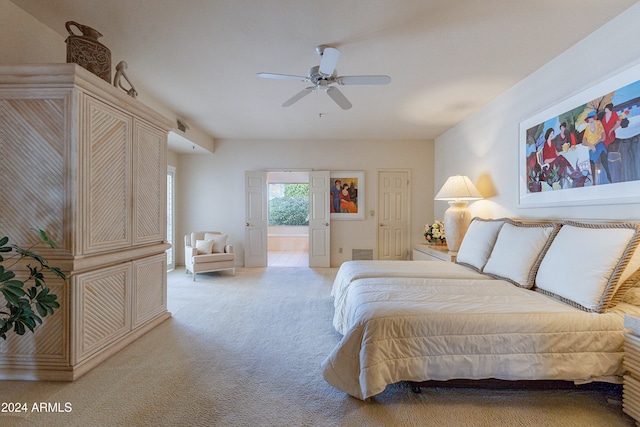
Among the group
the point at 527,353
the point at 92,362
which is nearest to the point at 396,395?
the point at 527,353

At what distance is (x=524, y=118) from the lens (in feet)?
10.2

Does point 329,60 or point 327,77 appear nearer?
point 329,60

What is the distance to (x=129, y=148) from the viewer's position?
2.42 metres

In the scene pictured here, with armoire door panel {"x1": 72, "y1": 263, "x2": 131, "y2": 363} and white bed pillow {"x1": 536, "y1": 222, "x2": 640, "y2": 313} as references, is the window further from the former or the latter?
white bed pillow {"x1": 536, "y1": 222, "x2": 640, "y2": 313}

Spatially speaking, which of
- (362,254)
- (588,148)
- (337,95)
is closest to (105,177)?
(337,95)

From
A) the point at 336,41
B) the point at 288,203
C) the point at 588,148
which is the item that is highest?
the point at 336,41

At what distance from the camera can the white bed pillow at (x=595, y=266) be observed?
1.73 metres

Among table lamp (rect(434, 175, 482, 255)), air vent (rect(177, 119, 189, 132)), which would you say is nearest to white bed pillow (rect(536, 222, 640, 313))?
table lamp (rect(434, 175, 482, 255))

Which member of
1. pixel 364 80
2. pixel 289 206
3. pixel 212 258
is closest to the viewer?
pixel 364 80

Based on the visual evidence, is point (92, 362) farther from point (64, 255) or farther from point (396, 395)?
point (396, 395)

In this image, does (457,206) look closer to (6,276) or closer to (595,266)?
(595,266)

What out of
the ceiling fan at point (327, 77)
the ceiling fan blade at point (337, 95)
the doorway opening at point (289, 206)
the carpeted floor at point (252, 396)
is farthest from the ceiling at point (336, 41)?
the doorway opening at point (289, 206)

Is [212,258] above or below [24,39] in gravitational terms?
below

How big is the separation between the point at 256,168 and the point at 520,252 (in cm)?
485
